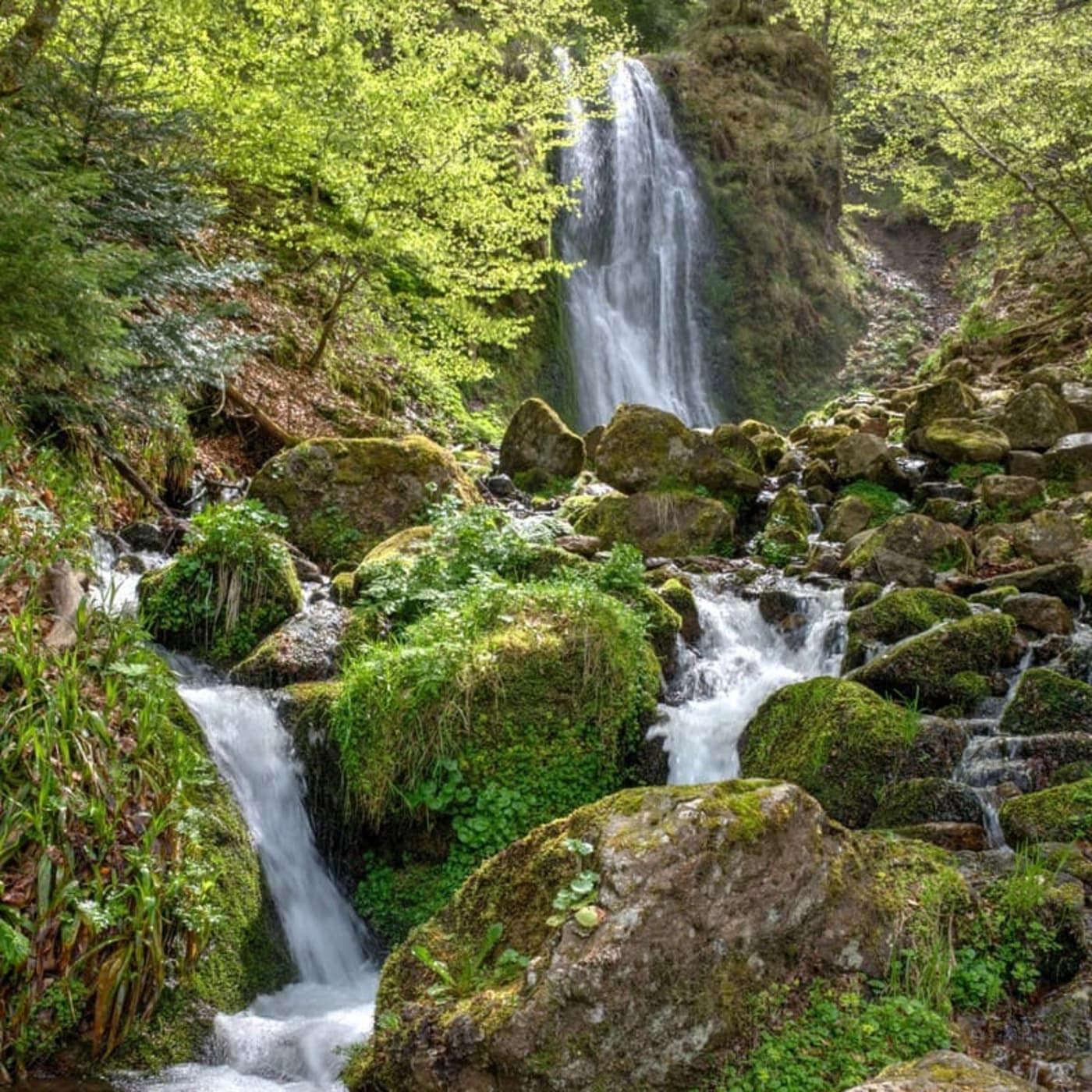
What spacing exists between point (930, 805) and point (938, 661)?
1.78 meters

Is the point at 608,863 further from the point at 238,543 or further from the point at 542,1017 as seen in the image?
the point at 238,543

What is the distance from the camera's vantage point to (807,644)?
8164mm

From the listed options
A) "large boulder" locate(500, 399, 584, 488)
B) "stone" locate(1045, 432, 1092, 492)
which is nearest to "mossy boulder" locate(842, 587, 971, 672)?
"stone" locate(1045, 432, 1092, 492)

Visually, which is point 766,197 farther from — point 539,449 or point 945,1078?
point 945,1078

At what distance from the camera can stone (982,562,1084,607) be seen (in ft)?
26.6

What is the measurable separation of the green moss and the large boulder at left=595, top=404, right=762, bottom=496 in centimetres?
504

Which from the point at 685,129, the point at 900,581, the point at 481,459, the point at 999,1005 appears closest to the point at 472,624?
the point at 999,1005

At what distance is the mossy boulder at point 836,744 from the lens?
18.0 feet

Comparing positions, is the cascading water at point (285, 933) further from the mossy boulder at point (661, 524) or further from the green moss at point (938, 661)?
the mossy boulder at point (661, 524)

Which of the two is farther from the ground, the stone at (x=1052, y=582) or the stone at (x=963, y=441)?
the stone at (x=963, y=441)

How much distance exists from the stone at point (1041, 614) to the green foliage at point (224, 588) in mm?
5379

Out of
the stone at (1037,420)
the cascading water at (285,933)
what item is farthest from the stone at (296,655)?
the stone at (1037,420)

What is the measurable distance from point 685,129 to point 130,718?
23.8 meters

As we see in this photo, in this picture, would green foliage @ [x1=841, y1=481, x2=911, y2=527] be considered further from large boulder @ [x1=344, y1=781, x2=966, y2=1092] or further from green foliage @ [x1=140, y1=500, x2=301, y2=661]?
large boulder @ [x1=344, y1=781, x2=966, y2=1092]
